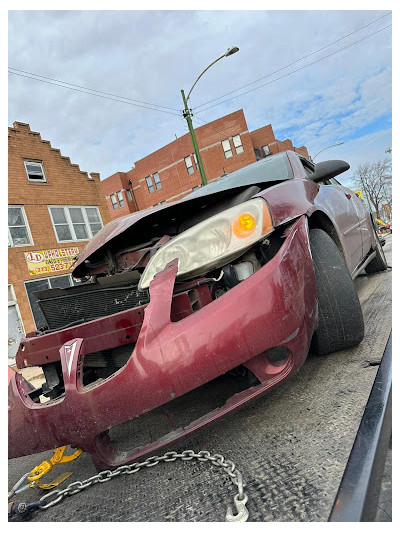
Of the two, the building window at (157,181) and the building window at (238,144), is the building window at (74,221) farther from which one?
the building window at (238,144)

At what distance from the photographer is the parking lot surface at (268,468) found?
109 centimetres

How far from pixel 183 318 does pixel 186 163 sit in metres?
29.7

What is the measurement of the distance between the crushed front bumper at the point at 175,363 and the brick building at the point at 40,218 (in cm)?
1183

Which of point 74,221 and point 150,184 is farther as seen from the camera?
point 150,184

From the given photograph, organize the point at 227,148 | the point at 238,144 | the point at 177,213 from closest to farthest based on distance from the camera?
the point at 177,213, the point at 238,144, the point at 227,148

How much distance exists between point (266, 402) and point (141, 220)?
4.09ft

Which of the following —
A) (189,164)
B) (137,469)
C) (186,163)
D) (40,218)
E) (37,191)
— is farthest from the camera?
(186,163)

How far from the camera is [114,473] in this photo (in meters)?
1.43

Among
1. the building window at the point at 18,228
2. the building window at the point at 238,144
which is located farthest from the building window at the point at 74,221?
the building window at the point at 238,144

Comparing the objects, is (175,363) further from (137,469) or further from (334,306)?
(334,306)

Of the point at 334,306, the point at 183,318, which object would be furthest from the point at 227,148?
the point at 183,318

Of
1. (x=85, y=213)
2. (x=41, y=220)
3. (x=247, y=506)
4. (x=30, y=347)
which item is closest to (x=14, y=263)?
(x=41, y=220)

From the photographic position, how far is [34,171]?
14.8 m
